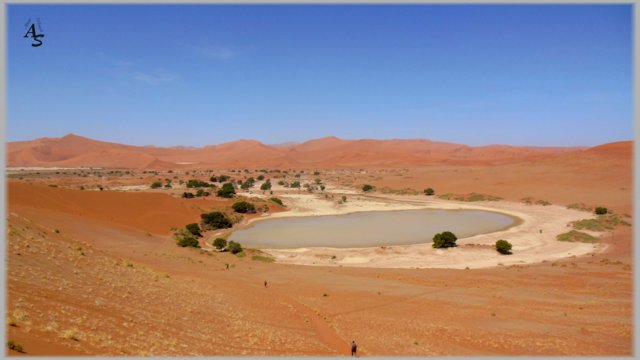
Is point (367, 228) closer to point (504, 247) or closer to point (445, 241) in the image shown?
point (445, 241)

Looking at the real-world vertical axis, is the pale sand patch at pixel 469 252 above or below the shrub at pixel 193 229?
below

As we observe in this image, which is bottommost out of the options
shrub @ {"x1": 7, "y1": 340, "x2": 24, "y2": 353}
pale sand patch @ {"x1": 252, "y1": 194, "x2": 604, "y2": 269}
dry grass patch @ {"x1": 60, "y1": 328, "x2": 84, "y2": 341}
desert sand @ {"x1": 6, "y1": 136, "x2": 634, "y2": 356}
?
pale sand patch @ {"x1": 252, "y1": 194, "x2": 604, "y2": 269}

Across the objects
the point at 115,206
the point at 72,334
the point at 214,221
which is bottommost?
the point at 214,221

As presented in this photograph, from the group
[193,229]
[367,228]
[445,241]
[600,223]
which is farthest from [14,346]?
[600,223]

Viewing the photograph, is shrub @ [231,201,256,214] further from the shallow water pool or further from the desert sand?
the desert sand

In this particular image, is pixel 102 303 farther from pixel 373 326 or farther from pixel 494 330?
pixel 494 330

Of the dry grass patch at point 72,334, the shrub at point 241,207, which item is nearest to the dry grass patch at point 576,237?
the shrub at point 241,207

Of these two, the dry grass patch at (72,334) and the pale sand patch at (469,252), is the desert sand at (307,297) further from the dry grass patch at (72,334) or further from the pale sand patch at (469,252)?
the pale sand patch at (469,252)

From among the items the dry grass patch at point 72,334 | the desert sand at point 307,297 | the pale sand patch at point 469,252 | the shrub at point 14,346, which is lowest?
the pale sand patch at point 469,252

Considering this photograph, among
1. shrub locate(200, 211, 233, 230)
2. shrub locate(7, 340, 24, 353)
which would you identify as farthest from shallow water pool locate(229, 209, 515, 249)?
shrub locate(7, 340, 24, 353)

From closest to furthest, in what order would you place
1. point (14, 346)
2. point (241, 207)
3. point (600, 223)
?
point (14, 346), point (600, 223), point (241, 207)

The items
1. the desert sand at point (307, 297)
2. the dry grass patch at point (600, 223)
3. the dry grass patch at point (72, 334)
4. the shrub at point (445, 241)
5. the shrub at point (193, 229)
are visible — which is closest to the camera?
the dry grass patch at point (72, 334)

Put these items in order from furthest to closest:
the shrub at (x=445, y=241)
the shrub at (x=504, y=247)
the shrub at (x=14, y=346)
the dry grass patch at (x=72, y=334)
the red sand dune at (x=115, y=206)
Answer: the red sand dune at (x=115, y=206)
the shrub at (x=445, y=241)
the shrub at (x=504, y=247)
the dry grass patch at (x=72, y=334)
the shrub at (x=14, y=346)

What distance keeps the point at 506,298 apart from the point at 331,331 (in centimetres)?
823
